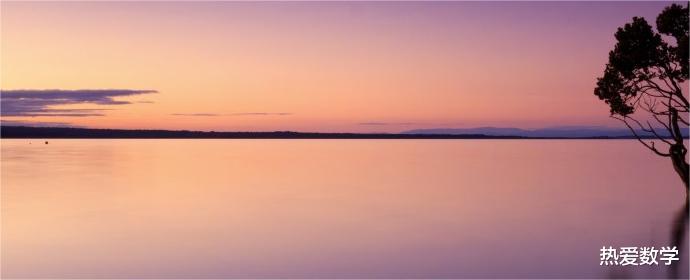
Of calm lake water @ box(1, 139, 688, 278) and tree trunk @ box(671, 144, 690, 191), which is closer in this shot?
calm lake water @ box(1, 139, 688, 278)

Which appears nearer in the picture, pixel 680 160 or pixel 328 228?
pixel 328 228

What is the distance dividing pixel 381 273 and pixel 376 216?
1087 cm

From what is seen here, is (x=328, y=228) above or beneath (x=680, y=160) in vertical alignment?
beneath

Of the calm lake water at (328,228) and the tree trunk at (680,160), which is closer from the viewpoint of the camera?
the calm lake water at (328,228)

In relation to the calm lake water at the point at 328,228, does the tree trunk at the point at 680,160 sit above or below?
above

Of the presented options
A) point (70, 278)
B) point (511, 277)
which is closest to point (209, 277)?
point (70, 278)

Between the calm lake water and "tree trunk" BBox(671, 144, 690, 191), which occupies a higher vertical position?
"tree trunk" BBox(671, 144, 690, 191)

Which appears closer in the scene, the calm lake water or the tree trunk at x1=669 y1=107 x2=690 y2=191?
the calm lake water

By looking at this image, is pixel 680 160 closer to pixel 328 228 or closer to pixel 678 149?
pixel 678 149

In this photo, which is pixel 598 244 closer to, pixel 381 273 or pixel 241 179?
pixel 381 273

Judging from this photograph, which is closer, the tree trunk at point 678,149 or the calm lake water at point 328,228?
the calm lake water at point 328,228

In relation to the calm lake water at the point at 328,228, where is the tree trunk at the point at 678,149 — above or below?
above

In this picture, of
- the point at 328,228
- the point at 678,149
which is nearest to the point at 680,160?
the point at 678,149

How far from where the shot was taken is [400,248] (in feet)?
63.7
